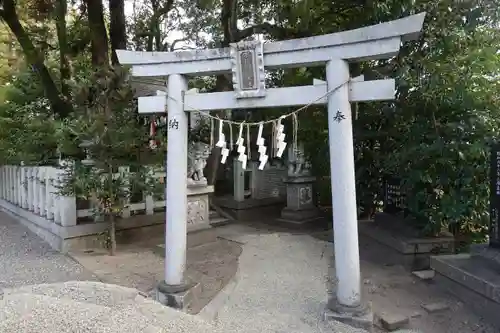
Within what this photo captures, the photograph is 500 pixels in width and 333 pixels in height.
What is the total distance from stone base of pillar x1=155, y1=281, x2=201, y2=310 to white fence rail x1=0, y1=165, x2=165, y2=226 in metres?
2.39

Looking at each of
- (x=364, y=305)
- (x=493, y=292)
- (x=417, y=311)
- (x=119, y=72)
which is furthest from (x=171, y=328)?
(x=119, y=72)

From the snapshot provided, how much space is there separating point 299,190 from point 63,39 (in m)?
6.17

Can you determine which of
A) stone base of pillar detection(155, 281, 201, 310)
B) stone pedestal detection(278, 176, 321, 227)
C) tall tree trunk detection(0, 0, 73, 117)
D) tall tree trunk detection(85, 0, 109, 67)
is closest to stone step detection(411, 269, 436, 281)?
stone base of pillar detection(155, 281, 201, 310)

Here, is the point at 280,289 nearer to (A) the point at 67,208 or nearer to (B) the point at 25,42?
(A) the point at 67,208

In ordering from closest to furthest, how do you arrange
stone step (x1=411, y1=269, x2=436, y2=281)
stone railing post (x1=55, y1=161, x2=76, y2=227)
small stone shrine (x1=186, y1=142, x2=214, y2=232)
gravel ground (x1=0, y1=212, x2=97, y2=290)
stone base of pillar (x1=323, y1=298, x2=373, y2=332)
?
stone base of pillar (x1=323, y1=298, x2=373, y2=332) < gravel ground (x1=0, y1=212, x2=97, y2=290) < stone step (x1=411, y1=269, x2=436, y2=281) < stone railing post (x1=55, y1=161, x2=76, y2=227) < small stone shrine (x1=186, y1=142, x2=214, y2=232)

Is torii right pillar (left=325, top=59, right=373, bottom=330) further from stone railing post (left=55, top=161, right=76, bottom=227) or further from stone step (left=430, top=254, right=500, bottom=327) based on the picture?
stone railing post (left=55, top=161, right=76, bottom=227)

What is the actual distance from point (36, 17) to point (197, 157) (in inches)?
234

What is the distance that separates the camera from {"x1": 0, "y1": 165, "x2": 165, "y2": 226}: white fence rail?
6363 millimetres

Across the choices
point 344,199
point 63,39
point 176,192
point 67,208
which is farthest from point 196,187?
point 63,39

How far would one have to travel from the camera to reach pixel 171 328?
10.3 ft

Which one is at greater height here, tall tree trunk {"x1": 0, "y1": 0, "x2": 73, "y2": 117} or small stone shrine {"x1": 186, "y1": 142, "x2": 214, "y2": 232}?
tall tree trunk {"x1": 0, "y1": 0, "x2": 73, "y2": 117}

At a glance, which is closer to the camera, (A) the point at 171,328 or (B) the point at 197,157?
(A) the point at 171,328

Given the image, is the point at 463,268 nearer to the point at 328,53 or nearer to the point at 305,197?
the point at 328,53

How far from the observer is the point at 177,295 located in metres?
4.43
